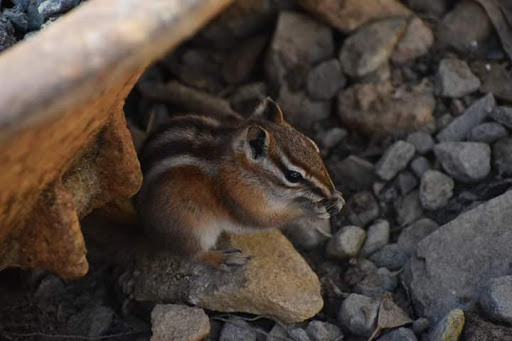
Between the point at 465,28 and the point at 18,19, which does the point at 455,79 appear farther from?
the point at 18,19

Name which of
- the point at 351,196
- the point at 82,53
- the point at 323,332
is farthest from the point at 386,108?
the point at 82,53

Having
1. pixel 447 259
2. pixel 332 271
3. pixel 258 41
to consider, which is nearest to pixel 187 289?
pixel 332 271

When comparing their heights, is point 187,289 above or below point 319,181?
below

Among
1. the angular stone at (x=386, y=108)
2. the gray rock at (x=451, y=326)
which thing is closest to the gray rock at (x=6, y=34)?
the angular stone at (x=386, y=108)

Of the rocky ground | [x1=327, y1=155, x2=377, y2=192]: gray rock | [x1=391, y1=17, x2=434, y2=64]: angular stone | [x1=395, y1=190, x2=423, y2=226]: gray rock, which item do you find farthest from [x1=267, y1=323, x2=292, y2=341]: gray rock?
[x1=391, y1=17, x2=434, y2=64]: angular stone

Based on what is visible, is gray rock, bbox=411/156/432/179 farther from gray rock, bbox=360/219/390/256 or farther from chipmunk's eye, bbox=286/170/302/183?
chipmunk's eye, bbox=286/170/302/183

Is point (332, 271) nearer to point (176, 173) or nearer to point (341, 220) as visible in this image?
point (341, 220)

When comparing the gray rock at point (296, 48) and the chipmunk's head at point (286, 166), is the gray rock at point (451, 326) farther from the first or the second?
the gray rock at point (296, 48)
